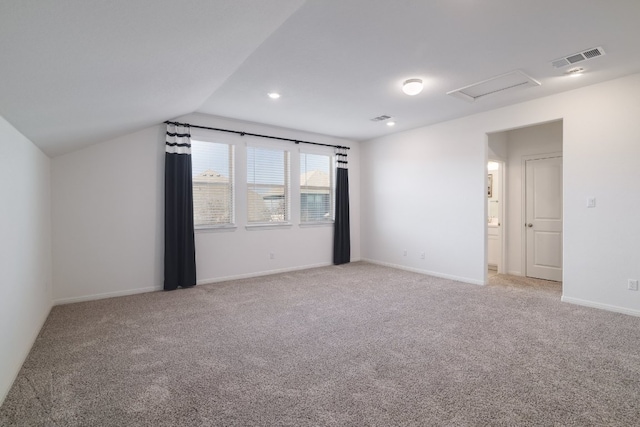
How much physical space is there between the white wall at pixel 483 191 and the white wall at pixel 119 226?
2.88m

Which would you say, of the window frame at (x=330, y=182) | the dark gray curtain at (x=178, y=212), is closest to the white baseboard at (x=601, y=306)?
the window frame at (x=330, y=182)

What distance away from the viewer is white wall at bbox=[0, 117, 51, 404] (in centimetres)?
214

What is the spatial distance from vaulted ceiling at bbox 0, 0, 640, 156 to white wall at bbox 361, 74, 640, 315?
0.39 metres

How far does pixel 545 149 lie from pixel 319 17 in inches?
185

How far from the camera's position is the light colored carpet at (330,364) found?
183 cm

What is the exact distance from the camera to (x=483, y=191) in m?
4.75

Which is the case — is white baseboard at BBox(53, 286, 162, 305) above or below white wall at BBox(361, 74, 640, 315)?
below

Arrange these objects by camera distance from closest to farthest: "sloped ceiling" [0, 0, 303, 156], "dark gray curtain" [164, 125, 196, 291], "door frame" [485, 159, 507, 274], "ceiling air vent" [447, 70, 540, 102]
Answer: "sloped ceiling" [0, 0, 303, 156]
"ceiling air vent" [447, 70, 540, 102]
"dark gray curtain" [164, 125, 196, 291]
"door frame" [485, 159, 507, 274]

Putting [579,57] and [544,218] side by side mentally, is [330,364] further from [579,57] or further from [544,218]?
[544,218]

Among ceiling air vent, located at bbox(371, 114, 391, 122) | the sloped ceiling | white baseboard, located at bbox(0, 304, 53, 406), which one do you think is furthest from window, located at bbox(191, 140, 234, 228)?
ceiling air vent, located at bbox(371, 114, 391, 122)

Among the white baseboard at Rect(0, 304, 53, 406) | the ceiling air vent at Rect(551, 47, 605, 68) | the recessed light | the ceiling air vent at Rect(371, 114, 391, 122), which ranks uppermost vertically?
the ceiling air vent at Rect(371, 114, 391, 122)

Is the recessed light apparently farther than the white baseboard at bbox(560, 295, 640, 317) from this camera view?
No

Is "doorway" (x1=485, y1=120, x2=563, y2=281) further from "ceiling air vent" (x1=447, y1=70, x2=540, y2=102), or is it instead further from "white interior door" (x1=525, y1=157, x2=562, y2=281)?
"ceiling air vent" (x1=447, y1=70, x2=540, y2=102)

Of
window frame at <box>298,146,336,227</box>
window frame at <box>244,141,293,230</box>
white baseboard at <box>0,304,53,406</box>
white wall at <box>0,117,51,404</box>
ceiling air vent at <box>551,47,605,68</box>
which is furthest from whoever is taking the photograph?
window frame at <box>298,146,336,227</box>
